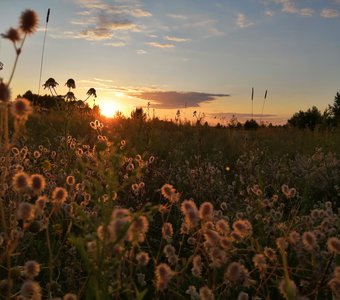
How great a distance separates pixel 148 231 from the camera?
13.3ft

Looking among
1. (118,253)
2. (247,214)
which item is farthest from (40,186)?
(247,214)

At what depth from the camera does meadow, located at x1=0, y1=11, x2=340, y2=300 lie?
1.68 meters

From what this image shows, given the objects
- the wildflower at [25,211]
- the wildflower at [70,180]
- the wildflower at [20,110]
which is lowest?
the wildflower at [25,211]

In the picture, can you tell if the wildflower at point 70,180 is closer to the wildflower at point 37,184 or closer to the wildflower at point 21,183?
the wildflower at point 37,184

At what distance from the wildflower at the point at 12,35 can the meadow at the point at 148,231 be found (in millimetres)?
11

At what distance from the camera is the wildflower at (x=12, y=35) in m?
2.00

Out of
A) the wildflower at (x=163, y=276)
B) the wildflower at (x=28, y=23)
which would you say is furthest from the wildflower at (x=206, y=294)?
the wildflower at (x=28, y=23)

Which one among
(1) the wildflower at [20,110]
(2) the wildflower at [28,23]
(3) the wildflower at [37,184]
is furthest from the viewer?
(2) the wildflower at [28,23]

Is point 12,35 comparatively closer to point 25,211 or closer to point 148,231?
point 25,211

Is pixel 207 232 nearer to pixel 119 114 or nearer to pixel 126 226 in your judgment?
pixel 126 226

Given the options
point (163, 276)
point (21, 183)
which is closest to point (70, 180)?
point (21, 183)

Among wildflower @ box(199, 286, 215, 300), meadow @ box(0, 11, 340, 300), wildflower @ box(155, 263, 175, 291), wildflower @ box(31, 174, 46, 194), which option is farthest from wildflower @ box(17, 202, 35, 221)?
wildflower @ box(199, 286, 215, 300)

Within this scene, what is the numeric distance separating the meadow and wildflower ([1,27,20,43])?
11 millimetres

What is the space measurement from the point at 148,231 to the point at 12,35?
8.03ft
